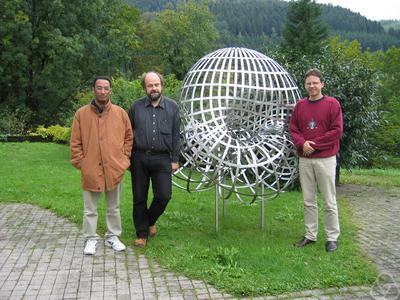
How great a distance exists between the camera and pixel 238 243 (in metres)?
5.76

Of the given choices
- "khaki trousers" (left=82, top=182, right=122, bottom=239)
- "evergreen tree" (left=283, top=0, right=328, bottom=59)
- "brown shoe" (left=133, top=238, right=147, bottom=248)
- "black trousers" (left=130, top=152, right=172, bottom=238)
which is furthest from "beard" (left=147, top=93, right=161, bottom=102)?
"evergreen tree" (left=283, top=0, right=328, bottom=59)

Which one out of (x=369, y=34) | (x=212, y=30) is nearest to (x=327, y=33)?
(x=212, y=30)

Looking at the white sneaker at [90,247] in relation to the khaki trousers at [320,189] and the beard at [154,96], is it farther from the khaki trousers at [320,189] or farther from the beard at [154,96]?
the khaki trousers at [320,189]

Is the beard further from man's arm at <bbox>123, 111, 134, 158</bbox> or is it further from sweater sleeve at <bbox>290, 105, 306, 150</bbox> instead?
sweater sleeve at <bbox>290, 105, 306, 150</bbox>

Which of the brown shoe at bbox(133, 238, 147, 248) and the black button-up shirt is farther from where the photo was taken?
the brown shoe at bbox(133, 238, 147, 248)

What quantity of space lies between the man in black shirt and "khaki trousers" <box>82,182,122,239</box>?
26cm

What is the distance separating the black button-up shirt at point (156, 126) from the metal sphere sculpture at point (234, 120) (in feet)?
0.87

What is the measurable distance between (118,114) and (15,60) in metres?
21.7

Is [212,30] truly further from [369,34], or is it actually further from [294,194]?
[369,34]

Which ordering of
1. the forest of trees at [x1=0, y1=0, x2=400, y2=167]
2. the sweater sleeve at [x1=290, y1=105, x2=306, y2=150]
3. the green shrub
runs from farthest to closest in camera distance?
1. the green shrub
2. the forest of trees at [x1=0, y1=0, x2=400, y2=167]
3. the sweater sleeve at [x1=290, y1=105, x2=306, y2=150]

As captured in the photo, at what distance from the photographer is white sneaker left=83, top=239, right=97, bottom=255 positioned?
17.8ft

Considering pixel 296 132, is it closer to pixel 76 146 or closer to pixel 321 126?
pixel 321 126

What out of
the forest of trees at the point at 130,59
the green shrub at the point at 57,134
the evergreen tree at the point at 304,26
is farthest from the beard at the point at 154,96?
the evergreen tree at the point at 304,26

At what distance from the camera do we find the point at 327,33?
37.8 metres
